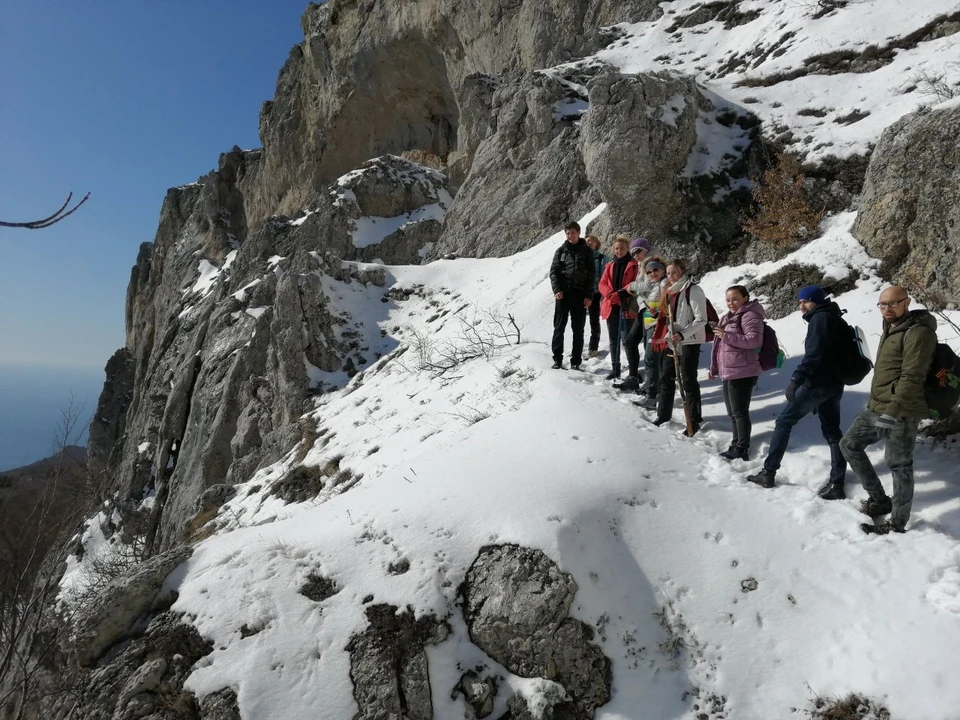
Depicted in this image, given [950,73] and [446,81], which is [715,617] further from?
[446,81]

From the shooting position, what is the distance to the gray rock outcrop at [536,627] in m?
4.05

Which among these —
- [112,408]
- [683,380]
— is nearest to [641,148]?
[683,380]

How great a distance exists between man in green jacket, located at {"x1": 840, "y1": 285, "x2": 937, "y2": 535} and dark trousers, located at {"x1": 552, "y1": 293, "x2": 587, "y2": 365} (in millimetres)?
4150

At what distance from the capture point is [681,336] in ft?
21.1

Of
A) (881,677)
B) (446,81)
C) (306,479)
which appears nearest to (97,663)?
(306,479)

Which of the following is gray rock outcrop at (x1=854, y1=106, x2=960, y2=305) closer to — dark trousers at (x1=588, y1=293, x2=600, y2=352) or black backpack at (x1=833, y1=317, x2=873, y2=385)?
black backpack at (x1=833, y1=317, x2=873, y2=385)

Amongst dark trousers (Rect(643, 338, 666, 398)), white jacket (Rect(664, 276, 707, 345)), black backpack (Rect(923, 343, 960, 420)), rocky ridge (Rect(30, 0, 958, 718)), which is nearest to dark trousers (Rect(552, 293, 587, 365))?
dark trousers (Rect(643, 338, 666, 398))

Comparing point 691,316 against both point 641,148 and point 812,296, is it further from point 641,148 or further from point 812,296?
point 641,148

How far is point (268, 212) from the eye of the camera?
46.8 m

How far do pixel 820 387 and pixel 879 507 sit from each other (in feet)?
3.74

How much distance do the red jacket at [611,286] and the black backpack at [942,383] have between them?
3948 millimetres

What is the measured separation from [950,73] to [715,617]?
1220 cm

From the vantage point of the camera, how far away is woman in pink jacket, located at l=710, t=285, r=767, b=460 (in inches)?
229

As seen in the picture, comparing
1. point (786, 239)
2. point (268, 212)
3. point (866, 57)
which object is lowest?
point (786, 239)
